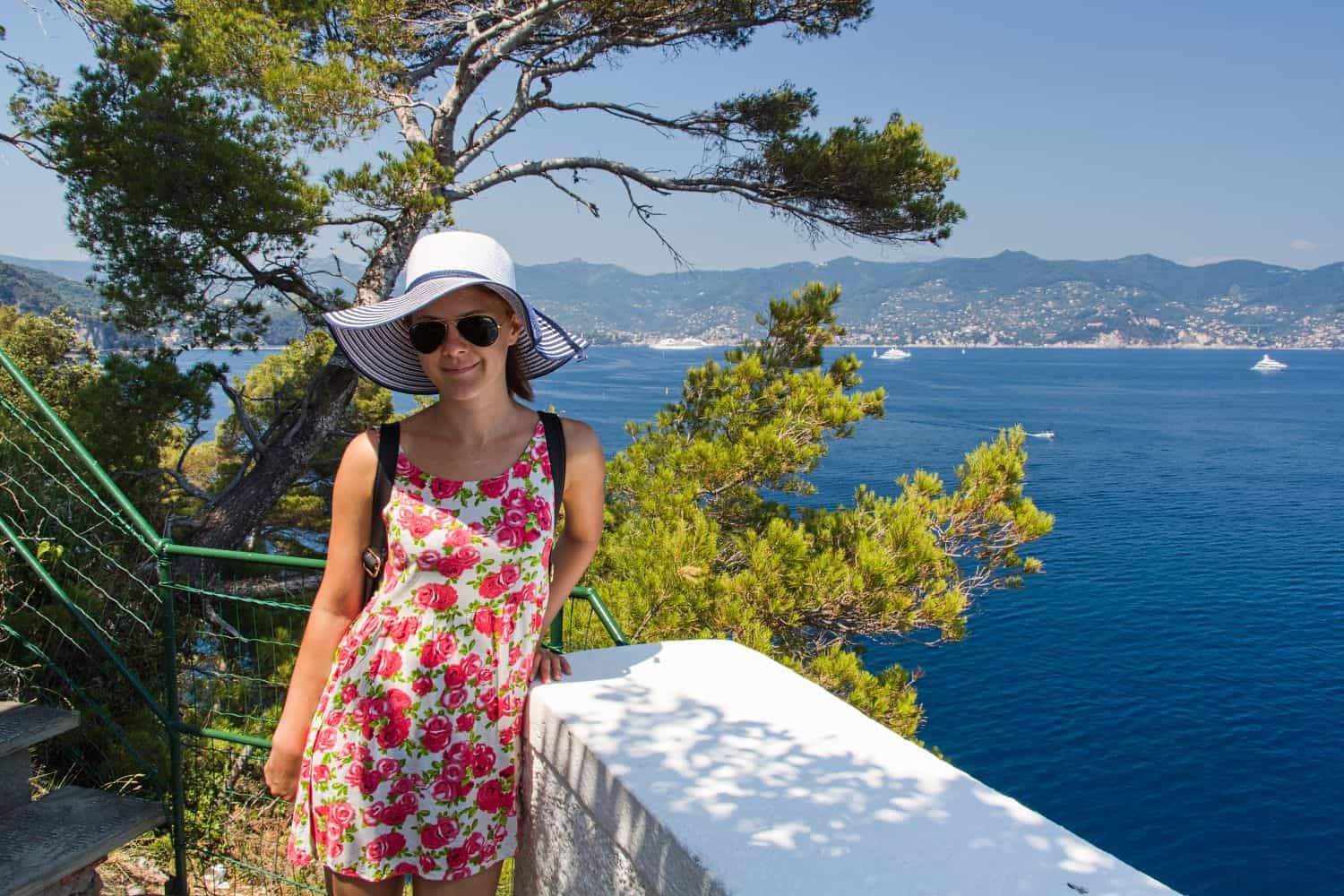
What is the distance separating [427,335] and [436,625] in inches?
18.2

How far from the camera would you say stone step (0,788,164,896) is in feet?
6.71

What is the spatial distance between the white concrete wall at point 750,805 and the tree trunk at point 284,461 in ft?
21.5

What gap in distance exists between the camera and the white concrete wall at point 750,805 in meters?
1.10

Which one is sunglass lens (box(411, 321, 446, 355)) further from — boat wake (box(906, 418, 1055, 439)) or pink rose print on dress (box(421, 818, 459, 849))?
boat wake (box(906, 418, 1055, 439))

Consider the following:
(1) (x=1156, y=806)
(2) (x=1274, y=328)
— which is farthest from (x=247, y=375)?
(2) (x=1274, y=328)

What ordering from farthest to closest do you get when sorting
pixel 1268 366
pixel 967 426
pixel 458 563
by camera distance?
pixel 1268 366, pixel 967 426, pixel 458 563

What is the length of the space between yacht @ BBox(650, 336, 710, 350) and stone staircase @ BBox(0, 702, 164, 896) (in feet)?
493

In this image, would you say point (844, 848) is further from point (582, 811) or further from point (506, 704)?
point (506, 704)

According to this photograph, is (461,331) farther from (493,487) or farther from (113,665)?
(113,665)

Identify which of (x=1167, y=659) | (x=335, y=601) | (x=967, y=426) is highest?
(x=335, y=601)

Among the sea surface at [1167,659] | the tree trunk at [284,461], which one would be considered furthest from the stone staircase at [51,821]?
the sea surface at [1167,659]

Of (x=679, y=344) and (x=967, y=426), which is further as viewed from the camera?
(x=679, y=344)

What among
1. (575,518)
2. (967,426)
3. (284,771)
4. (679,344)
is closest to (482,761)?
(284,771)

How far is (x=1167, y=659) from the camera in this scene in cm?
2080
